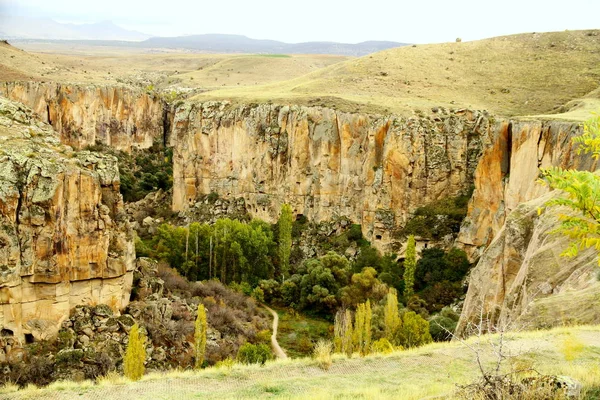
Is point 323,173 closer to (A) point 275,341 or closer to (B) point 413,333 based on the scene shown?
(A) point 275,341

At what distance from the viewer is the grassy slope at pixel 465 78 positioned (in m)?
55.9

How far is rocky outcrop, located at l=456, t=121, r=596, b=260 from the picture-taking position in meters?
35.8

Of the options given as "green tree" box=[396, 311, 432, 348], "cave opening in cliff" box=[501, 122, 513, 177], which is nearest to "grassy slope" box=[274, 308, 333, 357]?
"green tree" box=[396, 311, 432, 348]

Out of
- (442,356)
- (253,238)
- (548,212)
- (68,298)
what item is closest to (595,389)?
(442,356)

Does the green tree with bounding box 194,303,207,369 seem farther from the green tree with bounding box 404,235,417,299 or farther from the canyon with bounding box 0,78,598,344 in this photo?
the green tree with bounding box 404,235,417,299

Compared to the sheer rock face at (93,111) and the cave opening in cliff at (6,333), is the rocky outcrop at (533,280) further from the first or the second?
the sheer rock face at (93,111)

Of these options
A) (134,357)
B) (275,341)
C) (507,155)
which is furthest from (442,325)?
(507,155)

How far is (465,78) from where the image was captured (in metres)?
63.6

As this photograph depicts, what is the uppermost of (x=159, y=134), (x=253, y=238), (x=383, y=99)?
(x=383, y=99)

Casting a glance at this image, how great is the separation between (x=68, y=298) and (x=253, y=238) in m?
20.9

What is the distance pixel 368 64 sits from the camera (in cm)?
6925

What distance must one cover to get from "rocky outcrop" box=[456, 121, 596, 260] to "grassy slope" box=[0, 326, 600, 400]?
2011cm

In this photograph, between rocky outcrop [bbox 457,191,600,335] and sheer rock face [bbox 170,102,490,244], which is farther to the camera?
sheer rock face [bbox 170,102,490,244]

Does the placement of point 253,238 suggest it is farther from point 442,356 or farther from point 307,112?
point 442,356
